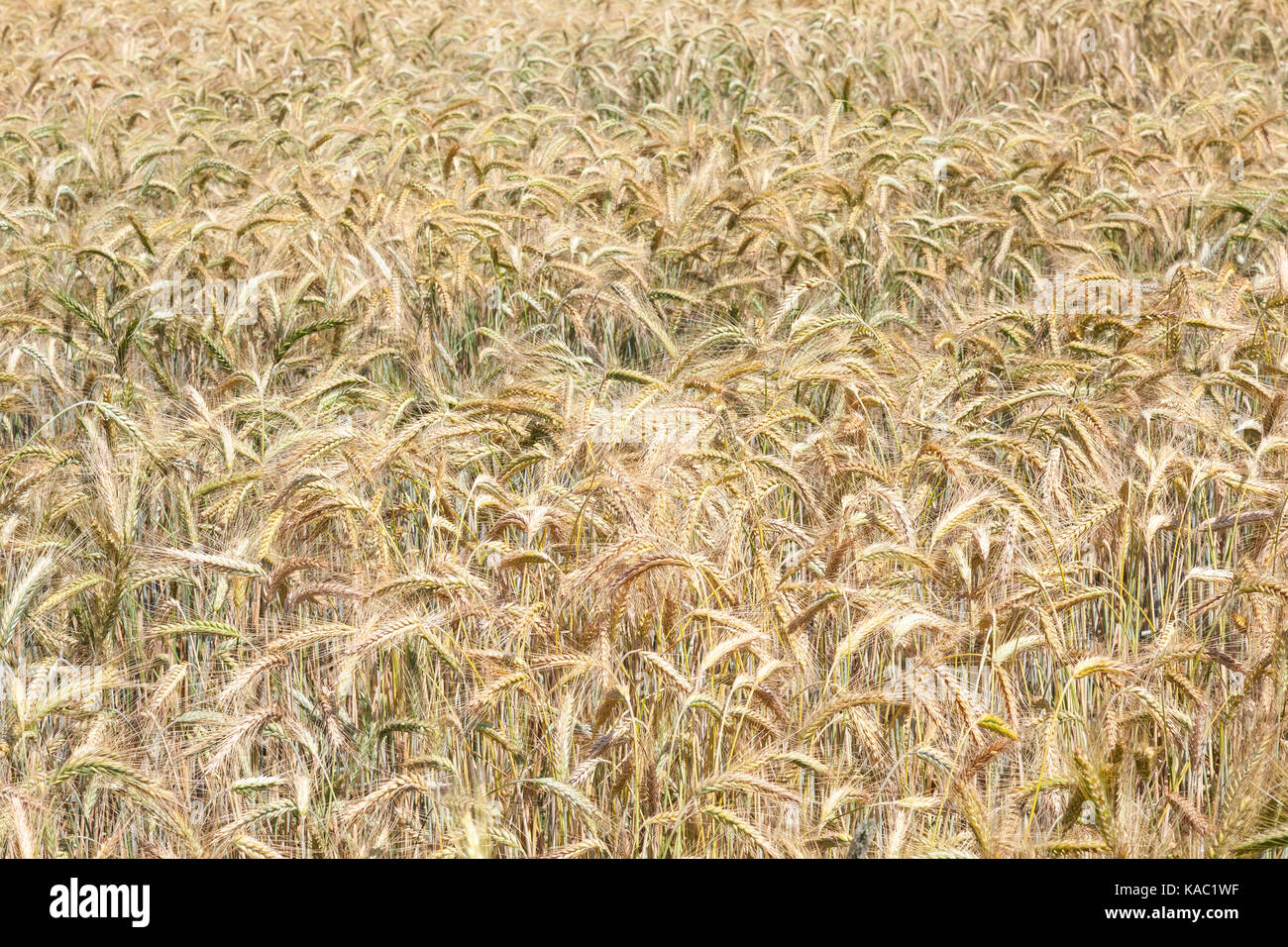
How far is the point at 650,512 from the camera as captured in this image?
229 centimetres

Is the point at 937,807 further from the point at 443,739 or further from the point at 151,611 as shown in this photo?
the point at 151,611

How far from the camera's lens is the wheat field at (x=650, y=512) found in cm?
196

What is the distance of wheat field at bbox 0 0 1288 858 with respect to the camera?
1963 millimetres

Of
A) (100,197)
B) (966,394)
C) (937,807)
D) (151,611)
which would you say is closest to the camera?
(937,807)

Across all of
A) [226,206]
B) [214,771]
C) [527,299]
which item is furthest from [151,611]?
[226,206]

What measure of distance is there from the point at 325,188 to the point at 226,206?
1.35 feet

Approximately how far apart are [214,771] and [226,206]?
10.3ft

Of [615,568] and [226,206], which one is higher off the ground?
[226,206]

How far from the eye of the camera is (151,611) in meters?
2.63

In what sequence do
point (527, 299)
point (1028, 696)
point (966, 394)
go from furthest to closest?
point (527, 299) → point (966, 394) → point (1028, 696)

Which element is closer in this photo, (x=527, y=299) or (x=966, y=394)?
(x=966, y=394)
